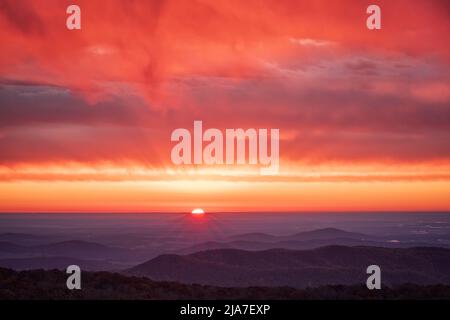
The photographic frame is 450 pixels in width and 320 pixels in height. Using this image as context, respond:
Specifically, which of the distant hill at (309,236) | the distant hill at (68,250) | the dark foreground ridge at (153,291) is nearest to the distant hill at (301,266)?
the dark foreground ridge at (153,291)

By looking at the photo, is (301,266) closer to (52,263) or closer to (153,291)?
(153,291)

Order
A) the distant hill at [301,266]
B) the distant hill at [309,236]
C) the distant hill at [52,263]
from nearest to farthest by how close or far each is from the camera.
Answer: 1. the distant hill at [301,266]
2. the distant hill at [52,263]
3. the distant hill at [309,236]

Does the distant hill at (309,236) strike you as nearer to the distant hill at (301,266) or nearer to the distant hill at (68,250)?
the distant hill at (68,250)

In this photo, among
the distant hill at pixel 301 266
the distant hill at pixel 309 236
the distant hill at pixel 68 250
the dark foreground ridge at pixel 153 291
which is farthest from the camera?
the distant hill at pixel 309 236

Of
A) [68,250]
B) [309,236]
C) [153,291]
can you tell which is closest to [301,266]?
[153,291]

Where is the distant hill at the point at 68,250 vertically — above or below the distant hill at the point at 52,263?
above

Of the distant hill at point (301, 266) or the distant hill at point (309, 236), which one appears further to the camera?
the distant hill at point (309, 236)
